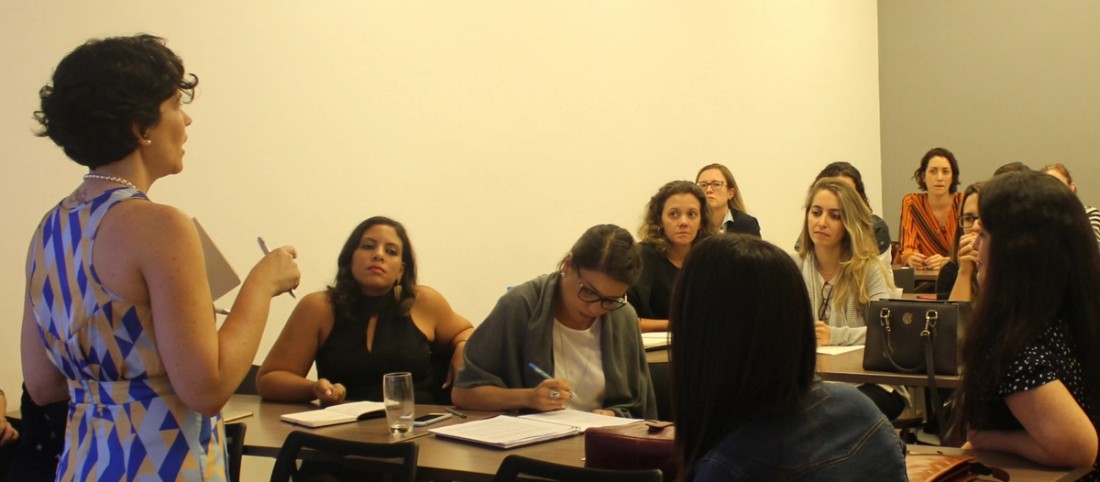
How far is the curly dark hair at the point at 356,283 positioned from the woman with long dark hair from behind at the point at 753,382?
239 centimetres

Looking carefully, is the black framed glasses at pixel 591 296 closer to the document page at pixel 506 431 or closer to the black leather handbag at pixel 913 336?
the document page at pixel 506 431

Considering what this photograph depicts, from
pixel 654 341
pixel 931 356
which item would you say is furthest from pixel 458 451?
pixel 654 341

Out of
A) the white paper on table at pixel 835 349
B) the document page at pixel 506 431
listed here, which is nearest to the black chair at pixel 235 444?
the document page at pixel 506 431

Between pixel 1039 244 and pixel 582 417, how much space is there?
135cm

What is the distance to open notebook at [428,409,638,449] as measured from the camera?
272 centimetres

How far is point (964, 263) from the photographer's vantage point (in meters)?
4.61

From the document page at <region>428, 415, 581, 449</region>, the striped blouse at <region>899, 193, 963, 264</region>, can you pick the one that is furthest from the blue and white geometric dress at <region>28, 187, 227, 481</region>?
the striped blouse at <region>899, 193, 963, 264</region>

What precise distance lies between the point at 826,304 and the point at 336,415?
2360 millimetres

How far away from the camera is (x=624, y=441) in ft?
7.37

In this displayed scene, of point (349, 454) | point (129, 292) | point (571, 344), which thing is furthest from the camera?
point (571, 344)

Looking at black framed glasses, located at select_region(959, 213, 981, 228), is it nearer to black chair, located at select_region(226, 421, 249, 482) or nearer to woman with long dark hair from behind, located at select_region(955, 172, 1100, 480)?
woman with long dark hair from behind, located at select_region(955, 172, 1100, 480)

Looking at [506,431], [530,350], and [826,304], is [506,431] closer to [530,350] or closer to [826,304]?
[530,350]

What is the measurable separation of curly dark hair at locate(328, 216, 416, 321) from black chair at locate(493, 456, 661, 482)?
158 centimetres

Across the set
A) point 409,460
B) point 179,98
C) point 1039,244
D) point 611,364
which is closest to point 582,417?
point 611,364
